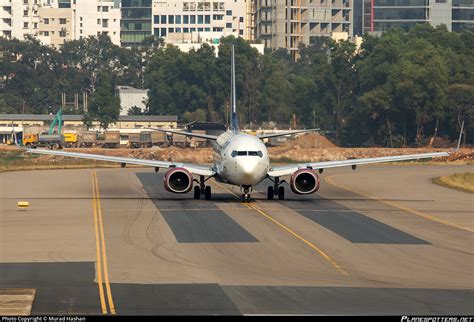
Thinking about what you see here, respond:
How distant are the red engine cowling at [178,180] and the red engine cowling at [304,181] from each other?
6290 millimetres

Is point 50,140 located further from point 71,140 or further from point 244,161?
Answer: point 244,161

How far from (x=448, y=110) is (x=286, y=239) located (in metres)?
118

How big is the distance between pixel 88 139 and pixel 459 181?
97.2m

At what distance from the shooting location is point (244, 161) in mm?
66750

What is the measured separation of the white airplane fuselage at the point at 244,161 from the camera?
6681cm

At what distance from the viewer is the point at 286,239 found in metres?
54.6

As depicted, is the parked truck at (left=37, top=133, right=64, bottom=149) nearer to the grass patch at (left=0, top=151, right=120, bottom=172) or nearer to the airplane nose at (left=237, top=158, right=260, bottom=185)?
the grass patch at (left=0, top=151, right=120, bottom=172)

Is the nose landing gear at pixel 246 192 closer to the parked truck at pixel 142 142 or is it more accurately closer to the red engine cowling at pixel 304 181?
the red engine cowling at pixel 304 181

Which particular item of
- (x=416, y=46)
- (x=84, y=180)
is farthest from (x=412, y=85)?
(x=84, y=180)

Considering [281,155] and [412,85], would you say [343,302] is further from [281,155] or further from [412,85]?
[412,85]

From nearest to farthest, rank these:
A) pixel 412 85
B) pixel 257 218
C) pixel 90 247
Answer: pixel 90 247
pixel 257 218
pixel 412 85

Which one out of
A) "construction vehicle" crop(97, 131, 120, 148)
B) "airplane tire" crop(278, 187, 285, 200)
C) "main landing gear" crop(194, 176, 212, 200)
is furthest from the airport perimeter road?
"construction vehicle" crop(97, 131, 120, 148)

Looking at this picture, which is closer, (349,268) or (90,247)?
(349,268)

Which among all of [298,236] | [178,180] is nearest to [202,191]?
[178,180]
